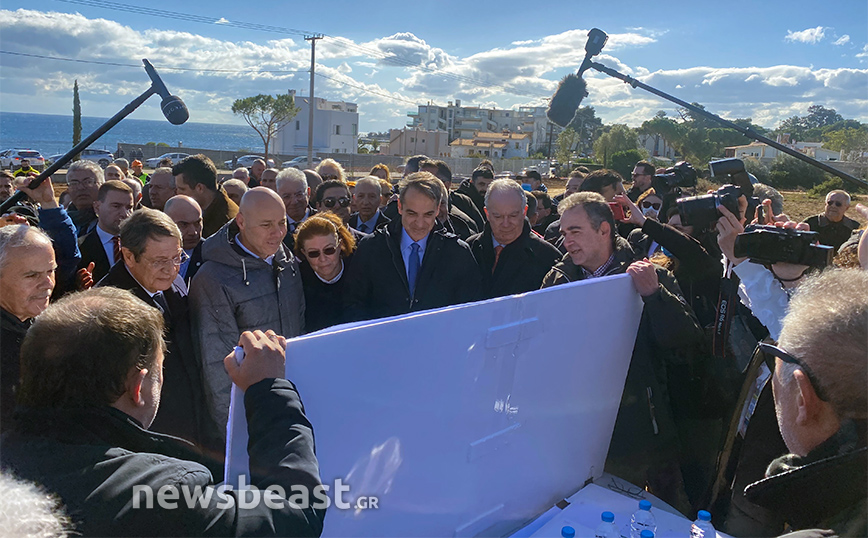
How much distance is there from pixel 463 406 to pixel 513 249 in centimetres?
232

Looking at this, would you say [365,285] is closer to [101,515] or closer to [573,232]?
[573,232]

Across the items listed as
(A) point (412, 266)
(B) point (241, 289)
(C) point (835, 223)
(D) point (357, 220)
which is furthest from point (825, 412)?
(C) point (835, 223)

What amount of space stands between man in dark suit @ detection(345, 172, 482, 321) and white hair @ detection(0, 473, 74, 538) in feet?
8.02

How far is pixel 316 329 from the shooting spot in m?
3.51

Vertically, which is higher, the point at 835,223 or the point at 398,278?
the point at 835,223

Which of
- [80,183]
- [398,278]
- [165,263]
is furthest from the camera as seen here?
[80,183]

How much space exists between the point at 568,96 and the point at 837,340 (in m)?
3.23

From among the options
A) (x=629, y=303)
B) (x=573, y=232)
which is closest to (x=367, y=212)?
(x=573, y=232)

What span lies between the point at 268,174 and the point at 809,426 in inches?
263

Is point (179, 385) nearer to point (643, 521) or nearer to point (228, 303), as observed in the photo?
point (228, 303)

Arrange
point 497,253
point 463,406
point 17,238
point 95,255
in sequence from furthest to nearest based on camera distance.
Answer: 1. point 497,253
2. point 95,255
3. point 17,238
4. point 463,406

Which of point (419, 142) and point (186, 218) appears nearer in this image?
point (186, 218)

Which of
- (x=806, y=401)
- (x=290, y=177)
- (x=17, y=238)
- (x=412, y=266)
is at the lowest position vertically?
(x=412, y=266)

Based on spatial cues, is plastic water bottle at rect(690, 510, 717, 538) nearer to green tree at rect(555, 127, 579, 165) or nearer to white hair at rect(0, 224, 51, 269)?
white hair at rect(0, 224, 51, 269)
